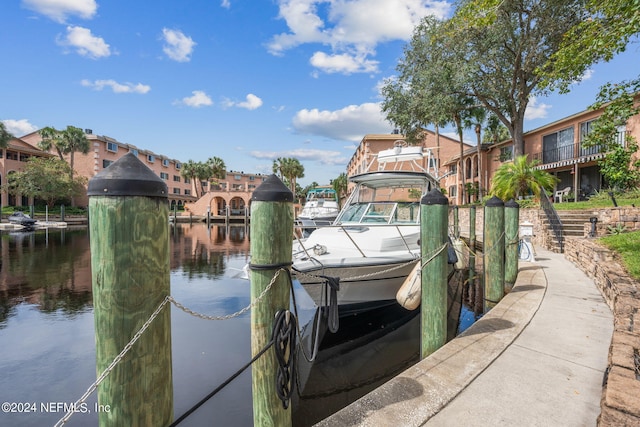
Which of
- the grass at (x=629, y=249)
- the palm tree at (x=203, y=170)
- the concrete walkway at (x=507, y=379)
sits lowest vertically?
the concrete walkway at (x=507, y=379)

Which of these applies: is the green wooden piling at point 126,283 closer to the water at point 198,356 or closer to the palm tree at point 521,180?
the water at point 198,356

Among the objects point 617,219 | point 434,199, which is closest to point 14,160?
point 434,199

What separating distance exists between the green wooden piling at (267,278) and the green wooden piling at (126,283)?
706 millimetres

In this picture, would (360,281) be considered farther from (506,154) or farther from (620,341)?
(506,154)

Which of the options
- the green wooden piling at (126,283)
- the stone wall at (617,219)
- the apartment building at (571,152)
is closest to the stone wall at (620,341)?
the green wooden piling at (126,283)

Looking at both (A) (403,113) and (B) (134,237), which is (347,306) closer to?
(B) (134,237)

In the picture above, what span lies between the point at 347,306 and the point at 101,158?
55.5 m

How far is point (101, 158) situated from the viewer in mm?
50125

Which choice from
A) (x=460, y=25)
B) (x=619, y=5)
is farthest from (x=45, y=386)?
(x=460, y=25)

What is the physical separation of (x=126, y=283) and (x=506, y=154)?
1244 inches

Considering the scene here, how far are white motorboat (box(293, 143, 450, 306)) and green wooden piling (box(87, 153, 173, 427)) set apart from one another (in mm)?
2748

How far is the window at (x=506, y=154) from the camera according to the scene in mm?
28269

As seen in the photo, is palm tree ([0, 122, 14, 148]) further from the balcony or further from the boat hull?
the balcony

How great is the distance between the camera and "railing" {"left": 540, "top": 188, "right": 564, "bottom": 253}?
11609 millimetres
